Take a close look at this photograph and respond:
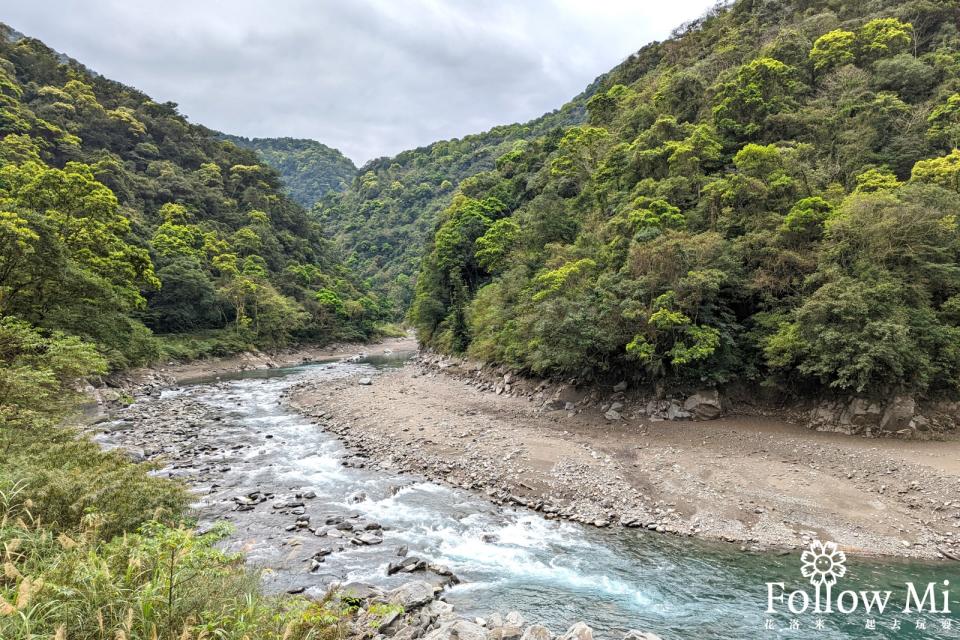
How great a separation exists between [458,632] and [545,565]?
3787 mm

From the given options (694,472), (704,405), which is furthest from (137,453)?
(704,405)

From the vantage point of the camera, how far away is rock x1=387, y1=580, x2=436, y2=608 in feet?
22.1

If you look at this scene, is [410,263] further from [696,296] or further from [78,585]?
[78,585]

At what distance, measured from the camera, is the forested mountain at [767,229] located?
13.7 m

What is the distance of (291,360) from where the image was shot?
45500mm

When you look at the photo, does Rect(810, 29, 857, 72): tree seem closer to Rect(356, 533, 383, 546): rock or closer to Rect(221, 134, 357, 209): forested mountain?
Rect(356, 533, 383, 546): rock

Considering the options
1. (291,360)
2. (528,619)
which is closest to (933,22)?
(528,619)

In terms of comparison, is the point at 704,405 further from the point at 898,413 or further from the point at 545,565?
the point at 545,565

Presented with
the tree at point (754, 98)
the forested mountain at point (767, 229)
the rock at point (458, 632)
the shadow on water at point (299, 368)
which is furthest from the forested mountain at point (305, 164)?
the rock at point (458, 632)

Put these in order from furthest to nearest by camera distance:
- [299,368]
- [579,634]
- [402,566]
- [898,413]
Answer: [299,368]
[898,413]
[402,566]
[579,634]

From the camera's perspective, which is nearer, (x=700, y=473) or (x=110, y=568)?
(x=110, y=568)

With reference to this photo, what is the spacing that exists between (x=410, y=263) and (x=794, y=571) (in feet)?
291

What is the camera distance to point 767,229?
17156mm

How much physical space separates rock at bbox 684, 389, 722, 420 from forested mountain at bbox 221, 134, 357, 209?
15496 centimetres
